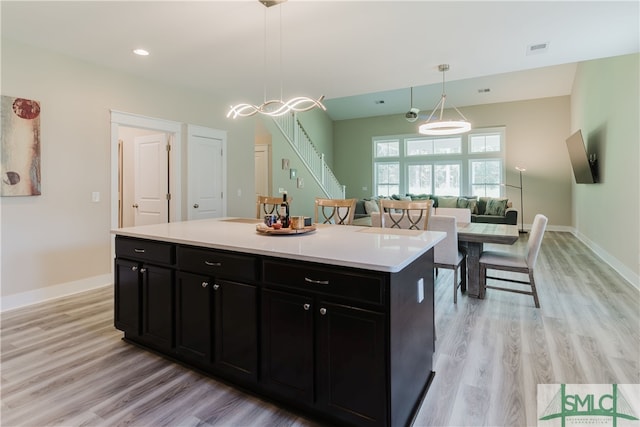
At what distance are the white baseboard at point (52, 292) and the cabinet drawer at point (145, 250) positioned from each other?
72.9 inches

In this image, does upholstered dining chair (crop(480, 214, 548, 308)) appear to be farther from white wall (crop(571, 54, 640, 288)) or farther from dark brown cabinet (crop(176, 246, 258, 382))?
dark brown cabinet (crop(176, 246, 258, 382))

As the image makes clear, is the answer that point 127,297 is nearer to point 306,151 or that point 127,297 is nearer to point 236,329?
point 236,329

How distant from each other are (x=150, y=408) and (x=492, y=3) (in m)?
3.74

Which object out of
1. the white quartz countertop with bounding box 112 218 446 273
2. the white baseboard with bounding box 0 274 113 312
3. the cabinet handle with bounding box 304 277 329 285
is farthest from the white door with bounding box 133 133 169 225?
the cabinet handle with bounding box 304 277 329 285

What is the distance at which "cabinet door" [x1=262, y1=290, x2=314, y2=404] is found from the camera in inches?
65.6

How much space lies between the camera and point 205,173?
17.3 feet

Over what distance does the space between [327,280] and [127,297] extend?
1804mm

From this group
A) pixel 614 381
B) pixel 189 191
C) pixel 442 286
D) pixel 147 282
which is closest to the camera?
pixel 614 381

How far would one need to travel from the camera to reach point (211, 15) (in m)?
2.92

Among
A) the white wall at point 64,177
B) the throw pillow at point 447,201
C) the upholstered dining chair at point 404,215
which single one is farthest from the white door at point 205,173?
the throw pillow at point 447,201

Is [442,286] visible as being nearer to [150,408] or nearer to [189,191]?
[150,408]

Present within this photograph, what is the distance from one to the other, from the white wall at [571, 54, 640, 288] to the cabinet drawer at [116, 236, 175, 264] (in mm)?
4996

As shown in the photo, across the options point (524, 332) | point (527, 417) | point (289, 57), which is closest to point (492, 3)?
point (289, 57)

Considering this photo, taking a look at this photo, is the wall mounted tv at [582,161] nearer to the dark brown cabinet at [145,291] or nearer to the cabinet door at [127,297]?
the dark brown cabinet at [145,291]
